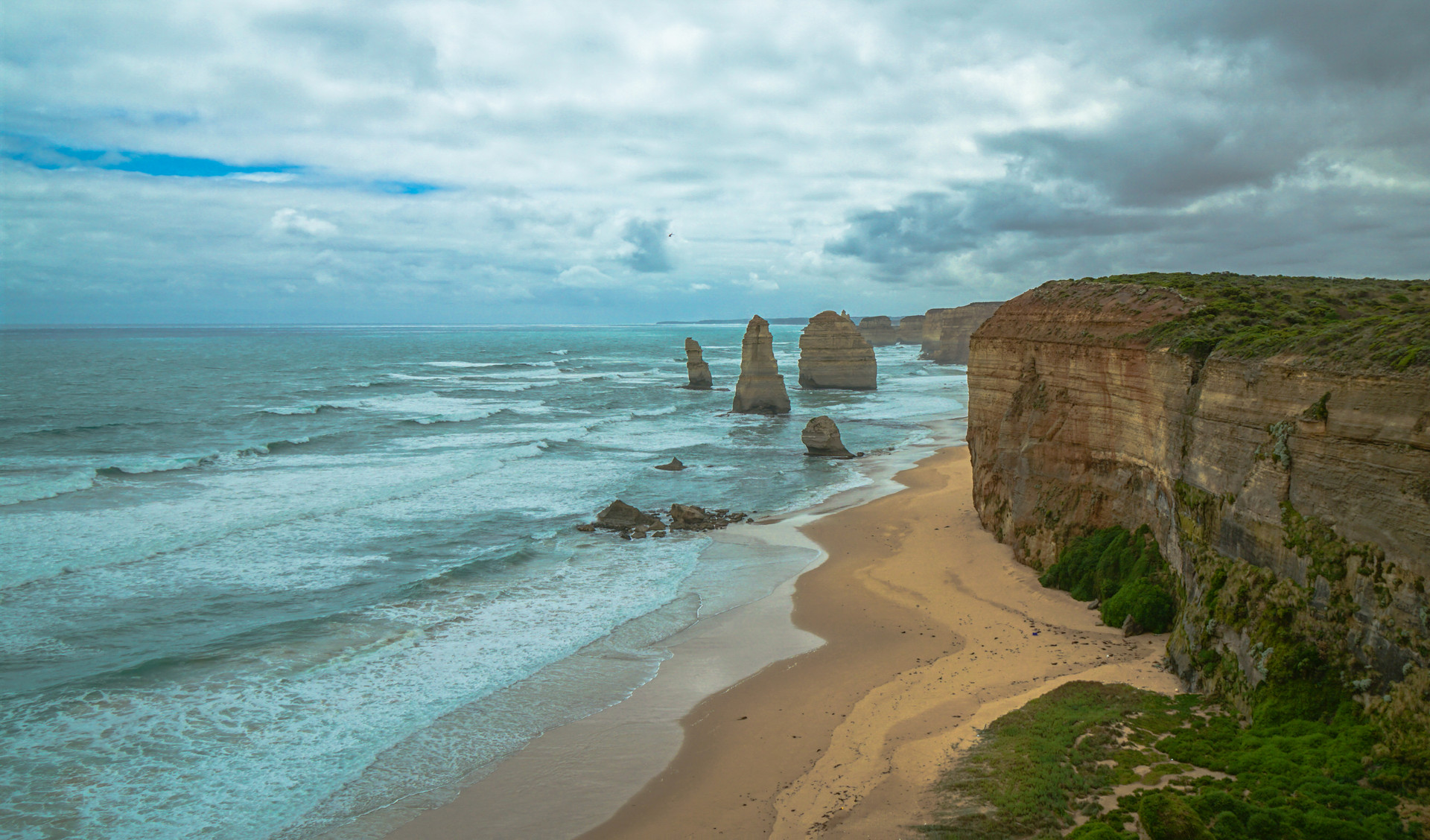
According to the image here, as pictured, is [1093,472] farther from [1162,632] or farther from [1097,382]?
[1162,632]

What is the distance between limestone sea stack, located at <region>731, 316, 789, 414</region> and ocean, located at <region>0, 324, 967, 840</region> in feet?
18.0

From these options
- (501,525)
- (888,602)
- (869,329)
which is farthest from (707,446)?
(869,329)

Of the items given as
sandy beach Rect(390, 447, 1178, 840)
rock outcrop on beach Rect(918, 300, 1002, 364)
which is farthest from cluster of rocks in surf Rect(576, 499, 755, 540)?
rock outcrop on beach Rect(918, 300, 1002, 364)

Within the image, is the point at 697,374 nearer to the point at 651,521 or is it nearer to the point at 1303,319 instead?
the point at 651,521

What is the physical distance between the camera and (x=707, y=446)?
44062 mm

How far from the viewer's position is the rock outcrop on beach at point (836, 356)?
238 feet

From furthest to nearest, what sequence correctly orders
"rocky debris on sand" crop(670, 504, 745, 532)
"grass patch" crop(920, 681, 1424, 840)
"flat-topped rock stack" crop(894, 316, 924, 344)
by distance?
"flat-topped rock stack" crop(894, 316, 924, 344)
"rocky debris on sand" crop(670, 504, 745, 532)
"grass patch" crop(920, 681, 1424, 840)

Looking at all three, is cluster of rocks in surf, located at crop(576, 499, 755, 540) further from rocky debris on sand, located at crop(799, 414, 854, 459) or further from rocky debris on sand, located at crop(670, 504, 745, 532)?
rocky debris on sand, located at crop(799, 414, 854, 459)

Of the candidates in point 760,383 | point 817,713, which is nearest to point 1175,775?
point 817,713

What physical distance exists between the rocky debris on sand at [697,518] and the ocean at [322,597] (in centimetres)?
112

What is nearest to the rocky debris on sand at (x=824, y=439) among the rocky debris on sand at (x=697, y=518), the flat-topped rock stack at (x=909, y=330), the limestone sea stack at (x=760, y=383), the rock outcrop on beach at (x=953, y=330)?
the rocky debris on sand at (x=697, y=518)

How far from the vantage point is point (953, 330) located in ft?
381

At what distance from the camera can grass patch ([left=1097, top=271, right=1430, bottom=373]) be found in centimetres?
955

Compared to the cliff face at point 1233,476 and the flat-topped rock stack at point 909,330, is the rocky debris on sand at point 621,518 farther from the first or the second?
the flat-topped rock stack at point 909,330
